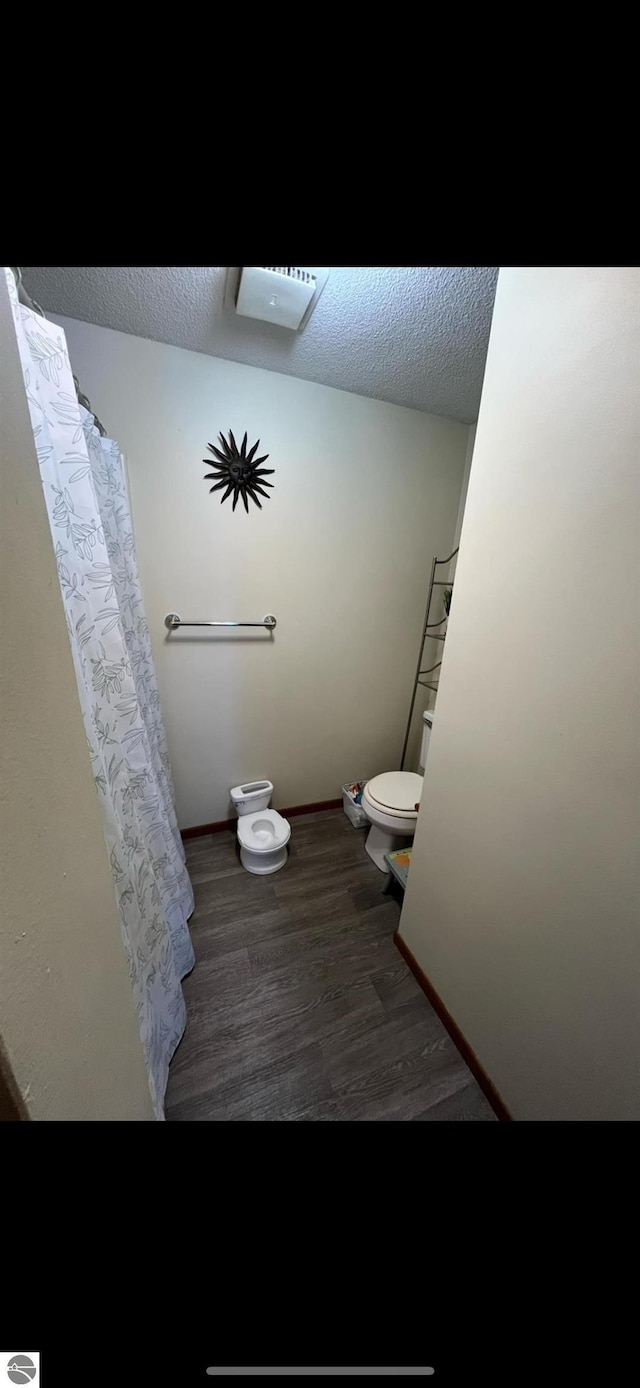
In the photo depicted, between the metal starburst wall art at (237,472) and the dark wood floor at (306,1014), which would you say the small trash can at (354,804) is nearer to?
the dark wood floor at (306,1014)

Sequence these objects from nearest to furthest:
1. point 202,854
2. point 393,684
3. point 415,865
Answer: point 415,865, point 202,854, point 393,684

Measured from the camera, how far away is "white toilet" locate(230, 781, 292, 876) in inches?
60.0

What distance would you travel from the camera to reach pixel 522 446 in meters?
0.72

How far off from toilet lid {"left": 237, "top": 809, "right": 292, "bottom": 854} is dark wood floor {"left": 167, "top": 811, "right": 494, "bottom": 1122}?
14cm

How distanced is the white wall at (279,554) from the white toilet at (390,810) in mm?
375

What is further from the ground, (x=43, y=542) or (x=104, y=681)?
(x=43, y=542)
